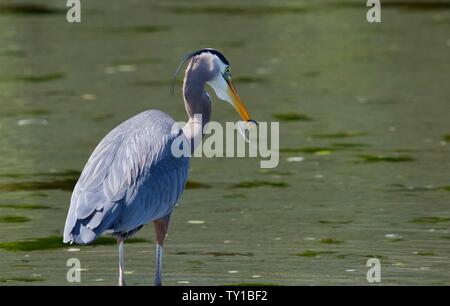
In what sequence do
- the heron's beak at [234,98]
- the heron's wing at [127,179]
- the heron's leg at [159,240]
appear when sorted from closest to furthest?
the heron's wing at [127,179]
the heron's leg at [159,240]
the heron's beak at [234,98]

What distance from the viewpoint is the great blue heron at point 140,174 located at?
7906 mm

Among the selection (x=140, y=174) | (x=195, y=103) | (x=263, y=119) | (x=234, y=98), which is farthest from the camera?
(x=263, y=119)

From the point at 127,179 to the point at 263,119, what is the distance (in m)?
5.86

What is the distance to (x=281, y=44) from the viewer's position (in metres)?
19.5

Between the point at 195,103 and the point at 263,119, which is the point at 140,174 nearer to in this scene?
the point at 195,103

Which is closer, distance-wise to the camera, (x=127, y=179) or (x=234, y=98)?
(x=127, y=179)

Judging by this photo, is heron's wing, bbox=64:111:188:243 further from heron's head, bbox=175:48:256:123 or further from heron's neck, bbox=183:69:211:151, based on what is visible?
heron's head, bbox=175:48:256:123

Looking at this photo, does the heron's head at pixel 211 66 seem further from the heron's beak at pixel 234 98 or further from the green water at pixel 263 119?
the green water at pixel 263 119

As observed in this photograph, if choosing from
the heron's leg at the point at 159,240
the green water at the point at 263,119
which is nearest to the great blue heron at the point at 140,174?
the heron's leg at the point at 159,240

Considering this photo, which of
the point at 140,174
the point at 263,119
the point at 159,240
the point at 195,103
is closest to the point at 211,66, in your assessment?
the point at 195,103

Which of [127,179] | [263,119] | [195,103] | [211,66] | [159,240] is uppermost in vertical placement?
[263,119]

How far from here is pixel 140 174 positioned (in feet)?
27.5

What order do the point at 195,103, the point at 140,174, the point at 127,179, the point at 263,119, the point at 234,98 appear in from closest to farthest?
the point at 127,179 → the point at 140,174 → the point at 195,103 → the point at 234,98 → the point at 263,119

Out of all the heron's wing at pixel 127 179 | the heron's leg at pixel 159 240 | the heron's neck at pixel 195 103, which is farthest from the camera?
the heron's neck at pixel 195 103
